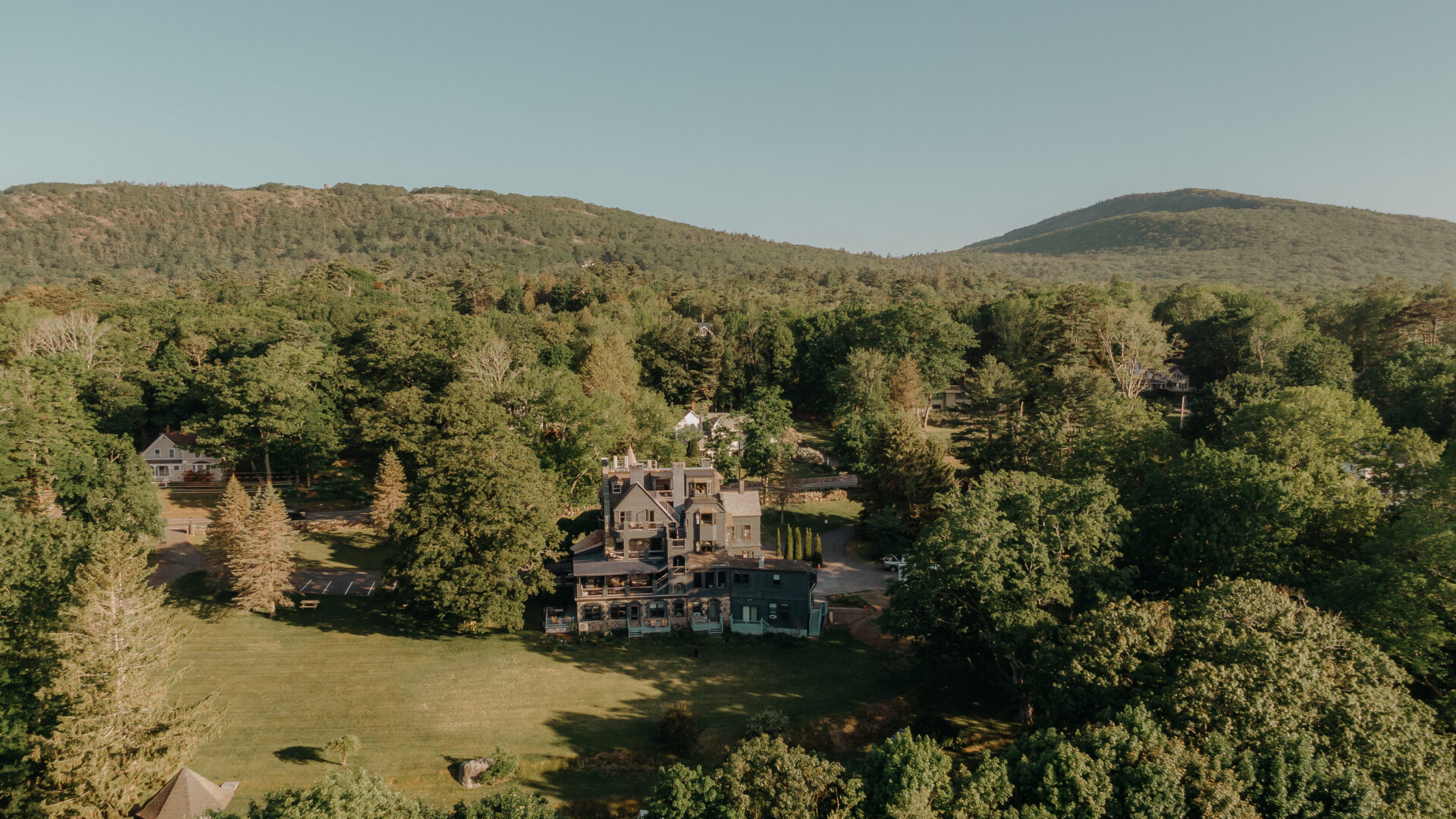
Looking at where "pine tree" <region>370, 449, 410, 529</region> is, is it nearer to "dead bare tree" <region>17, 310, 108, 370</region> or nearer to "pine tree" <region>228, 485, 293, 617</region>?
"pine tree" <region>228, 485, 293, 617</region>

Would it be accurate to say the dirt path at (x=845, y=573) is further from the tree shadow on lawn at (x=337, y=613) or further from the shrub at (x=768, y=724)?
the tree shadow on lawn at (x=337, y=613)

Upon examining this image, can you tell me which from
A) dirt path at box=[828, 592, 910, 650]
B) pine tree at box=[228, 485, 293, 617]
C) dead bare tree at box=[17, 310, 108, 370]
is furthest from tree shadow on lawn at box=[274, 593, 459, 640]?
dead bare tree at box=[17, 310, 108, 370]

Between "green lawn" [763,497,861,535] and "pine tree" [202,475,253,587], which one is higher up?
"pine tree" [202,475,253,587]

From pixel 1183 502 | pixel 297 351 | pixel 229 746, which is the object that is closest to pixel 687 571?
pixel 229 746

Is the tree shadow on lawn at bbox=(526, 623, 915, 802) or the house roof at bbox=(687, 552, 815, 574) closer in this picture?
the tree shadow on lawn at bbox=(526, 623, 915, 802)

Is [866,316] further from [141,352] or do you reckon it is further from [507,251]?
[507,251]

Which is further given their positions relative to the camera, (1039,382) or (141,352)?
(1039,382)

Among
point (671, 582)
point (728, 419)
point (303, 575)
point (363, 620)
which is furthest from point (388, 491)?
point (728, 419)
